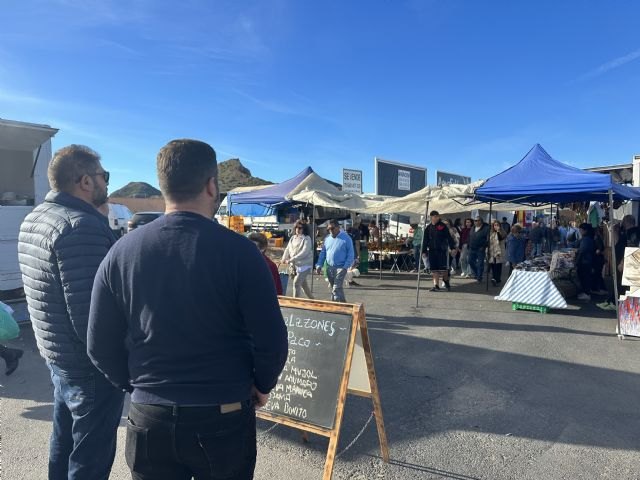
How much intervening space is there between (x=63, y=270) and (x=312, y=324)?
1.73 metres

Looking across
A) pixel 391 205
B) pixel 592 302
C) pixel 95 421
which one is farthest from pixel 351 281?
pixel 95 421

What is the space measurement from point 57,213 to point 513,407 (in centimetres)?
411

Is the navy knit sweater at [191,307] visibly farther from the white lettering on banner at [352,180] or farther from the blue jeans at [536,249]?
the white lettering on banner at [352,180]

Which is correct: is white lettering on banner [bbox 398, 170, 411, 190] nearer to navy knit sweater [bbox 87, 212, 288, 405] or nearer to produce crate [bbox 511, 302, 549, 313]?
produce crate [bbox 511, 302, 549, 313]

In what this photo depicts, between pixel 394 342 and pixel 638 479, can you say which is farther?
pixel 394 342

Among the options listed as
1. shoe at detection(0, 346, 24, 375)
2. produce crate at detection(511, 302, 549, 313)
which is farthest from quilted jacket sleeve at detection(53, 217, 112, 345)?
produce crate at detection(511, 302, 549, 313)

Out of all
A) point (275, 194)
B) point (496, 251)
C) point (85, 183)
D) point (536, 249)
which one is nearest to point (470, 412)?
point (85, 183)

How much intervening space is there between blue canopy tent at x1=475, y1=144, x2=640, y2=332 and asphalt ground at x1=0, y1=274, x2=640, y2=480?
233 cm

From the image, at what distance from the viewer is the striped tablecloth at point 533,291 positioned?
7.97 metres

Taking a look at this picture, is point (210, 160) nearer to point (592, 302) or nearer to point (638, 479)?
point (638, 479)

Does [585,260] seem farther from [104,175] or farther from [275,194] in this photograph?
[104,175]

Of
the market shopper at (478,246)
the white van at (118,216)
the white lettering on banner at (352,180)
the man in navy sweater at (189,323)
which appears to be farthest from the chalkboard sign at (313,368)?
the white lettering on banner at (352,180)

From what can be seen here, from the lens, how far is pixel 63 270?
2131 mm

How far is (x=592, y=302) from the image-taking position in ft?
30.1
